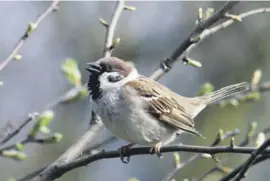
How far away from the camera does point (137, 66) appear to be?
32.3 ft

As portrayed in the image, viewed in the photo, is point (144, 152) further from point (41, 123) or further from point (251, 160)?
point (251, 160)

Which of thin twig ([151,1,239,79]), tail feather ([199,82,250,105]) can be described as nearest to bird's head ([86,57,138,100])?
thin twig ([151,1,239,79])

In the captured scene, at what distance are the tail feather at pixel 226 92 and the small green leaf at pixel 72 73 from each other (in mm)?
1000

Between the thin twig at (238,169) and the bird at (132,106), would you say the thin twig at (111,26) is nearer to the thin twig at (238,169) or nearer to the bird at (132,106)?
the bird at (132,106)

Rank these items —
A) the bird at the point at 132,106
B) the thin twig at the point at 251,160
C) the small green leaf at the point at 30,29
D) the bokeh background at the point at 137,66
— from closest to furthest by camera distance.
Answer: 1. the thin twig at the point at 251,160
2. the small green leaf at the point at 30,29
3. the bird at the point at 132,106
4. the bokeh background at the point at 137,66

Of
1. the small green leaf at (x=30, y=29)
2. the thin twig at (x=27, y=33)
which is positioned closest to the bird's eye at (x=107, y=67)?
the thin twig at (x=27, y=33)

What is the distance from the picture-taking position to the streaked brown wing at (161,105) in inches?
148

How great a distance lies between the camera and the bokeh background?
27.2 feet

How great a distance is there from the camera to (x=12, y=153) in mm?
2990

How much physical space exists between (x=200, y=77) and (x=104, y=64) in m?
6.42

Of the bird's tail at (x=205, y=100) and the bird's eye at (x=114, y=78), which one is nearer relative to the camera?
the bird's eye at (x=114, y=78)

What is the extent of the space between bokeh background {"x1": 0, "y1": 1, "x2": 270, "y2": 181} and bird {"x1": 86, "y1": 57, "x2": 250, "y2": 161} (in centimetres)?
415

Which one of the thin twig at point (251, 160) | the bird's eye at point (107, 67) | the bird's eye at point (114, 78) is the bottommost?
the thin twig at point (251, 160)

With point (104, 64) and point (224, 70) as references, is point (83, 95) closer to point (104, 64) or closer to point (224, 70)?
point (104, 64)
